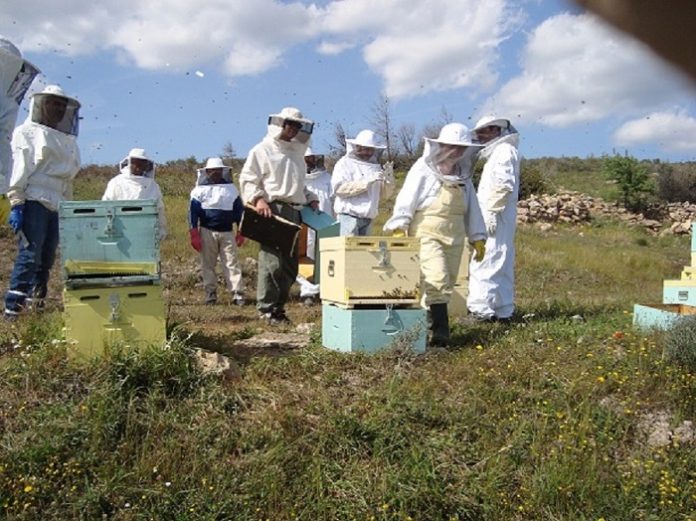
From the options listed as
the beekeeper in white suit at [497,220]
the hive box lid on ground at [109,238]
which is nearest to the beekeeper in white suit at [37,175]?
the hive box lid on ground at [109,238]

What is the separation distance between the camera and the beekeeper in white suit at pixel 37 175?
6547 mm

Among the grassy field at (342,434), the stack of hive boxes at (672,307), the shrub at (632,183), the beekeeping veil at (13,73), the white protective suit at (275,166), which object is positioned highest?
the shrub at (632,183)

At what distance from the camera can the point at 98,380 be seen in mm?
4535

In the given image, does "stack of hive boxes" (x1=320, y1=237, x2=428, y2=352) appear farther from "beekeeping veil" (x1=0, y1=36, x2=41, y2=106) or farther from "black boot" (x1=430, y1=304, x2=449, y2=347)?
"beekeeping veil" (x1=0, y1=36, x2=41, y2=106)

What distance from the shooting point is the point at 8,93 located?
5.13 metres

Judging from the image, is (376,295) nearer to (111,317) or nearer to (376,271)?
(376,271)

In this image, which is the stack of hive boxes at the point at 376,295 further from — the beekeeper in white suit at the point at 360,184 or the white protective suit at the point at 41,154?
the beekeeper in white suit at the point at 360,184

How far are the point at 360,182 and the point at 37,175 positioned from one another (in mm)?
3674

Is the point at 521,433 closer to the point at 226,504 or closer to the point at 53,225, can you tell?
the point at 226,504

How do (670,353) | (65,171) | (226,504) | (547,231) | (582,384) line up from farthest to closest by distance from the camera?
(547,231)
(65,171)
(670,353)
(582,384)
(226,504)

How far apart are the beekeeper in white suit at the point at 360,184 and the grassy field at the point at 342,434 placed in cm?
352

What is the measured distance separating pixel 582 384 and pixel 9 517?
3623 mm

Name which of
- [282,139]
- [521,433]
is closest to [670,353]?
[521,433]

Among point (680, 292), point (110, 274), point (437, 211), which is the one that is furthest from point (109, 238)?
point (680, 292)
